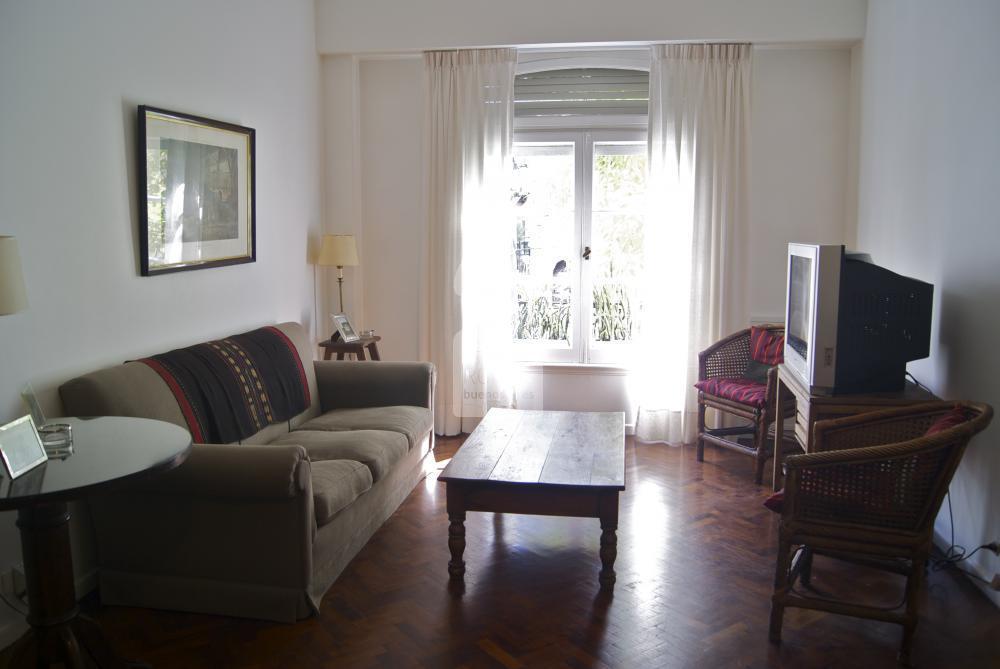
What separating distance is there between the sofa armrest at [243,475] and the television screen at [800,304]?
2.25m

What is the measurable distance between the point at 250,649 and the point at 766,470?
3.20 meters

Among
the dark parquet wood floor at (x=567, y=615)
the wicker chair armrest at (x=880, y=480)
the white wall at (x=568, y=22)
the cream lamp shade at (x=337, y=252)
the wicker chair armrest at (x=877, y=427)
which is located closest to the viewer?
the wicker chair armrest at (x=880, y=480)

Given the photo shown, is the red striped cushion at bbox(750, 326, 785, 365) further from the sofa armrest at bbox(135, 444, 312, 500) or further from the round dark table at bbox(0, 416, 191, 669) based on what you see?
the round dark table at bbox(0, 416, 191, 669)

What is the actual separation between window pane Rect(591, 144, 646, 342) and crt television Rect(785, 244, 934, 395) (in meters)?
2.20

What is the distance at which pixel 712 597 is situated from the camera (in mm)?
3322

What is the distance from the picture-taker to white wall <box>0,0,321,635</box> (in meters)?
2.98

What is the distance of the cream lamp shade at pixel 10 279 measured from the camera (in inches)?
96.0

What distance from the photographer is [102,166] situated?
11.2 feet

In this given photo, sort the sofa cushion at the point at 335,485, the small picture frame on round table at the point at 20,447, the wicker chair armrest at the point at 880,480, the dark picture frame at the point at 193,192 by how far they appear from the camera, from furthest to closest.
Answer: the dark picture frame at the point at 193,192, the sofa cushion at the point at 335,485, the wicker chair armrest at the point at 880,480, the small picture frame on round table at the point at 20,447

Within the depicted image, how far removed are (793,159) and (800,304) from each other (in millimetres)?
1875

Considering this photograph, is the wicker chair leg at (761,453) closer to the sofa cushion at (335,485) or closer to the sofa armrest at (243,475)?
the sofa cushion at (335,485)

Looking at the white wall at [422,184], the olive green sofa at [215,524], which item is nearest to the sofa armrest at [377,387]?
the white wall at [422,184]

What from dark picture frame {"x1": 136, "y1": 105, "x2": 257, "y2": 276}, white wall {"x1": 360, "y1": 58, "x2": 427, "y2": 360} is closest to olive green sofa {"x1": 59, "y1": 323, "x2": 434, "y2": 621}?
dark picture frame {"x1": 136, "y1": 105, "x2": 257, "y2": 276}

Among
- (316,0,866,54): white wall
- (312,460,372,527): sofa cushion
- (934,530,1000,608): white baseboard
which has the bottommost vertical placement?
(934,530,1000,608): white baseboard
